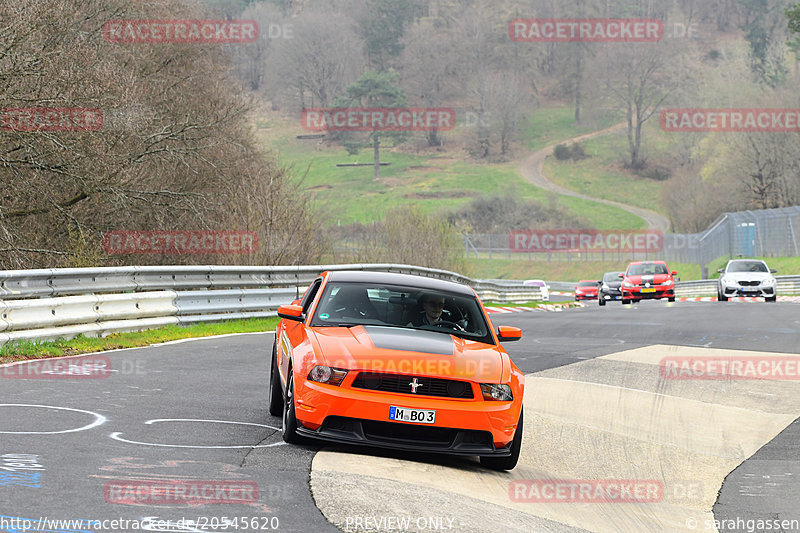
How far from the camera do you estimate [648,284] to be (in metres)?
39.3

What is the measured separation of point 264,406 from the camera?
33.2 ft

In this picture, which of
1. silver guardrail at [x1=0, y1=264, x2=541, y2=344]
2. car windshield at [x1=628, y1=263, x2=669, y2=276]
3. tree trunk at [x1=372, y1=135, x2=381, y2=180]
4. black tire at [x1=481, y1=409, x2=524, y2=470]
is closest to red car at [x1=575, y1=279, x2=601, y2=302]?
car windshield at [x1=628, y1=263, x2=669, y2=276]

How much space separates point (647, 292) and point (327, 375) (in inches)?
1316

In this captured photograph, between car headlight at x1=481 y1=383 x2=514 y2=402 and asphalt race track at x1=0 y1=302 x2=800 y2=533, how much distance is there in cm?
56

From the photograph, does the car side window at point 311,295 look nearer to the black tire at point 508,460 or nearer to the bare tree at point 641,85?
the black tire at point 508,460

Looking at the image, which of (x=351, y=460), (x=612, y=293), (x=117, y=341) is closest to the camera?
(x=351, y=460)

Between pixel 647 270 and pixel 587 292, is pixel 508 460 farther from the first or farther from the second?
pixel 587 292

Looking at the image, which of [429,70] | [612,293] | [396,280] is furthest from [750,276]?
[429,70]

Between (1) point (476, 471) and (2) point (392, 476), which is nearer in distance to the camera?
(2) point (392, 476)

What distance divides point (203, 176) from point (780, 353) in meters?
17.1

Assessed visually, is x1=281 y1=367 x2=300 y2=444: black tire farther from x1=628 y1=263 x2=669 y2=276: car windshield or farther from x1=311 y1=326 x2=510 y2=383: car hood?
x1=628 y1=263 x2=669 y2=276: car windshield

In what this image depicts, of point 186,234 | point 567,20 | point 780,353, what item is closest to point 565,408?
point 780,353

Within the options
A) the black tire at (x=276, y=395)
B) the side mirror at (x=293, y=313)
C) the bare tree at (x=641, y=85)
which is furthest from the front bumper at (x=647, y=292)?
the bare tree at (x=641, y=85)

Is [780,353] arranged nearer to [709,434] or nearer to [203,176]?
[709,434]
